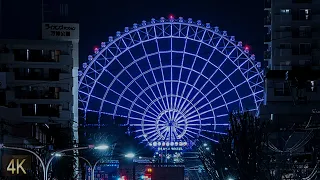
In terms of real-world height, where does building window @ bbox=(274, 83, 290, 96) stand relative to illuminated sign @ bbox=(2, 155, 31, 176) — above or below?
above

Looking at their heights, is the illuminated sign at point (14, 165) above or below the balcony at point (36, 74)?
below

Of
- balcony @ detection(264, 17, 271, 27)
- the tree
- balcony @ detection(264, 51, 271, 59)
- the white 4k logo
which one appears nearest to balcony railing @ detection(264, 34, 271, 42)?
balcony @ detection(264, 17, 271, 27)

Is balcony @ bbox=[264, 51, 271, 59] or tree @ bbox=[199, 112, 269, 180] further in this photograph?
balcony @ bbox=[264, 51, 271, 59]

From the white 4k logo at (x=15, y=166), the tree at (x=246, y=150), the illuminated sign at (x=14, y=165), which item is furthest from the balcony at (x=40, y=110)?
the white 4k logo at (x=15, y=166)

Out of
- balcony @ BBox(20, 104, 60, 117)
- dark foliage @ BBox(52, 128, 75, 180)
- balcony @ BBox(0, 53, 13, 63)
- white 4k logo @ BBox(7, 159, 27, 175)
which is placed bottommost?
dark foliage @ BBox(52, 128, 75, 180)

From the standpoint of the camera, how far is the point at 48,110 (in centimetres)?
8400

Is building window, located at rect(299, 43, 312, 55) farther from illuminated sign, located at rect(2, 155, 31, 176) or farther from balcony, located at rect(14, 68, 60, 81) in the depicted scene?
illuminated sign, located at rect(2, 155, 31, 176)

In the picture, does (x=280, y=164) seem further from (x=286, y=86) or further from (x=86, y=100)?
(x=86, y=100)

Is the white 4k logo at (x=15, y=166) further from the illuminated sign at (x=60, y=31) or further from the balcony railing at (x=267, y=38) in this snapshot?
the illuminated sign at (x=60, y=31)

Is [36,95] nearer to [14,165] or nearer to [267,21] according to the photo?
[267,21]

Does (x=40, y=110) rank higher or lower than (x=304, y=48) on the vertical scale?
lower

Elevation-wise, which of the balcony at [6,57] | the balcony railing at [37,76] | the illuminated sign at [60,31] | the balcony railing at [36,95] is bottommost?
the balcony railing at [36,95]

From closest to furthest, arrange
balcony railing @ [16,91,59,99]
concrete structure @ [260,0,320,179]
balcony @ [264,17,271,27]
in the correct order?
concrete structure @ [260,0,320,179] → balcony railing @ [16,91,59,99] → balcony @ [264,17,271,27]

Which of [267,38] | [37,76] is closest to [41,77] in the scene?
[37,76]
